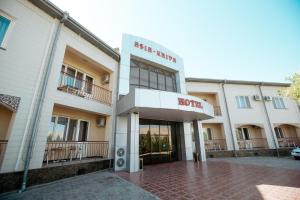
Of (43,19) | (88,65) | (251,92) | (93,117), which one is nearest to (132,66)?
(88,65)

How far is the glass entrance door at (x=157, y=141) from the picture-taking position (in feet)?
34.5

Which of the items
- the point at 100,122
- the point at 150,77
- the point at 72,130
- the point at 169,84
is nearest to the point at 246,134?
the point at 169,84

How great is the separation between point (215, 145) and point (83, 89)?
523 inches

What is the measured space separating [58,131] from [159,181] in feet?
20.5

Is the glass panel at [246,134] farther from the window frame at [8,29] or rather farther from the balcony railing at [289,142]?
the window frame at [8,29]

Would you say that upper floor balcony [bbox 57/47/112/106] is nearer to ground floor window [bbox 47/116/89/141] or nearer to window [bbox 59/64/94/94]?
window [bbox 59/64/94/94]

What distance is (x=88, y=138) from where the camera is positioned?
945 cm

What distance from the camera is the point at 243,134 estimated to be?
53.3 ft

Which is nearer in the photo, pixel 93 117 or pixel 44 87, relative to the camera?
pixel 44 87

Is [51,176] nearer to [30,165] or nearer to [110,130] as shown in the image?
[30,165]

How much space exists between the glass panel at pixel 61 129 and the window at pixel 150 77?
4.73 m

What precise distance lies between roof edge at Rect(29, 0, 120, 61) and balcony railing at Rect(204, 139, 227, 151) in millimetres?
11838

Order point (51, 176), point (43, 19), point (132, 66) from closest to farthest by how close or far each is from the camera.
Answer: point (51, 176)
point (43, 19)
point (132, 66)

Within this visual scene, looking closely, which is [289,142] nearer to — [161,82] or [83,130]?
[161,82]
